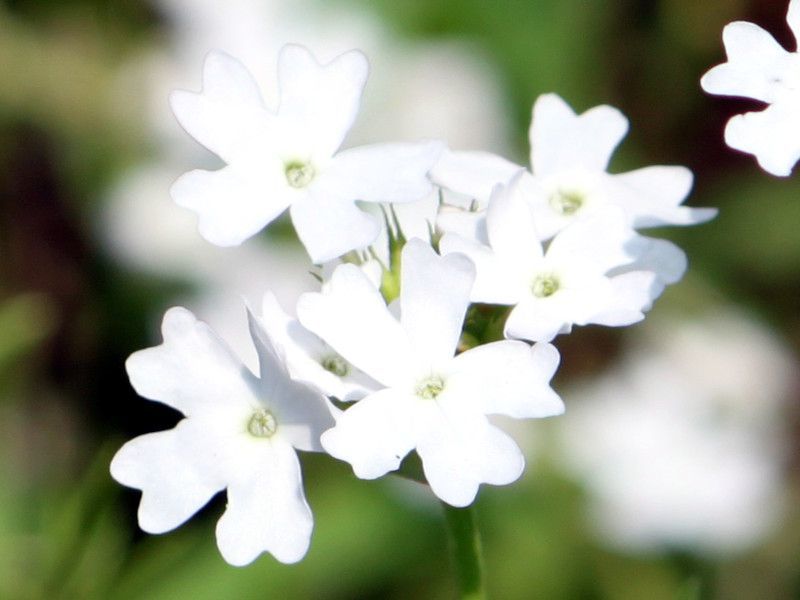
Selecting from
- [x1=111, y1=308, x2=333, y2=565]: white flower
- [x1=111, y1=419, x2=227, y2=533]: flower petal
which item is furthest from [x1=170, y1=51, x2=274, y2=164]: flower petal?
[x1=111, y1=419, x2=227, y2=533]: flower petal

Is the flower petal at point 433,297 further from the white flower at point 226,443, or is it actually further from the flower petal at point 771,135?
the flower petal at point 771,135

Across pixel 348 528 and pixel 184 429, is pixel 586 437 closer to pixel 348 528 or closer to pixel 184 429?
pixel 348 528

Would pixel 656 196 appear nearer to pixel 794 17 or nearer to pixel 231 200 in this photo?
pixel 794 17

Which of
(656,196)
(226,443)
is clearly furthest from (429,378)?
(656,196)

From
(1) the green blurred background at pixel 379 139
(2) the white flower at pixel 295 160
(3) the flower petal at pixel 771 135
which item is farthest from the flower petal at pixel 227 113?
(1) the green blurred background at pixel 379 139

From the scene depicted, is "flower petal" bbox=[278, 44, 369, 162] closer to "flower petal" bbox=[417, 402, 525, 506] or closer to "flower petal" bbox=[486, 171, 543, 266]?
"flower petal" bbox=[486, 171, 543, 266]

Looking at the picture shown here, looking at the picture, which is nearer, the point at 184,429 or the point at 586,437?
the point at 184,429

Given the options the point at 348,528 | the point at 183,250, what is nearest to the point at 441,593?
the point at 348,528
